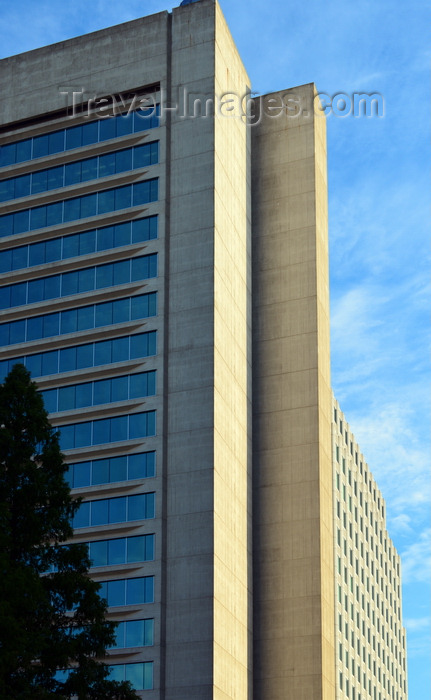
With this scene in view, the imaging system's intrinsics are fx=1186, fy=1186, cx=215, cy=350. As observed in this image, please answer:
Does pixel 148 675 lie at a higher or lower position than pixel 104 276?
lower

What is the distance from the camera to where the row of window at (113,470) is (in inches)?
2798

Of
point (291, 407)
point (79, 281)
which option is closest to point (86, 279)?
point (79, 281)

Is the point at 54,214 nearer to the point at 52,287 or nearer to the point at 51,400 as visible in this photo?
the point at 52,287

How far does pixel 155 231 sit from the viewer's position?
76188 mm

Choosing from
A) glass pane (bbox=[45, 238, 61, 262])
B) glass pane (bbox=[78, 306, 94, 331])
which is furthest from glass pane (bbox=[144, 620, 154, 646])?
glass pane (bbox=[45, 238, 61, 262])

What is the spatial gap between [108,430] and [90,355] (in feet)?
17.6

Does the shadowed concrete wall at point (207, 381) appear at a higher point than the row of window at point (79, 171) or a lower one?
lower

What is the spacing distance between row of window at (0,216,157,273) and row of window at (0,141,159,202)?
12.6ft

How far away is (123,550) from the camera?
69.5 m

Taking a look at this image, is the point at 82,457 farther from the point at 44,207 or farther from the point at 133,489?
the point at 44,207

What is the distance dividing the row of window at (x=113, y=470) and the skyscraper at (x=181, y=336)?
0.45ft

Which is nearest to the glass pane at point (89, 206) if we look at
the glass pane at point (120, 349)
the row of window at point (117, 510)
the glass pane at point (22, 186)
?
the glass pane at point (22, 186)

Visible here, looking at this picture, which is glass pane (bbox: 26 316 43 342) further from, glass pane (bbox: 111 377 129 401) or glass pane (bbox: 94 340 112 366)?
glass pane (bbox: 111 377 129 401)

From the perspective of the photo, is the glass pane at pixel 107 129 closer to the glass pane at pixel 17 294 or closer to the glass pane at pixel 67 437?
the glass pane at pixel 17 294
